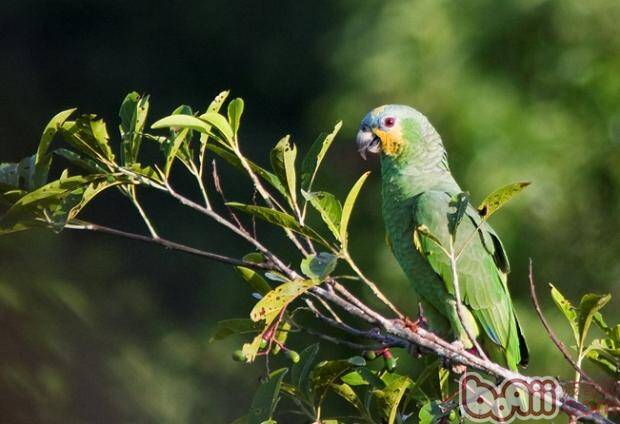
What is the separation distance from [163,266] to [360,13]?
1.53 meters

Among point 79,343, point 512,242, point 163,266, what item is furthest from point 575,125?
point 79,343

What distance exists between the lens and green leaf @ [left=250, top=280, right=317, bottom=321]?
84 cm

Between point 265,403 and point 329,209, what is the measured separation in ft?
0.69

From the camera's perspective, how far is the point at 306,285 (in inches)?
32.8

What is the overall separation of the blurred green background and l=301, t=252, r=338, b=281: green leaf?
3.87ft

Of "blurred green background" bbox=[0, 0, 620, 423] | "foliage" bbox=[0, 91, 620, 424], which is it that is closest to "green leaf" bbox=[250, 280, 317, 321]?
"foliage" bbox=[0, 91, 620, 424]

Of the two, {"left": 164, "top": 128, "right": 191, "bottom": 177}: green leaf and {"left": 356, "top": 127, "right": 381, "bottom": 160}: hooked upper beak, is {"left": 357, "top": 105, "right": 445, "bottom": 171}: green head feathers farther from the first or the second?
{"left": 164, "top": 128, "right": 191, "bottom": 177}: green leaf

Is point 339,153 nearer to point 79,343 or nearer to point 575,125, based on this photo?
point 575,125

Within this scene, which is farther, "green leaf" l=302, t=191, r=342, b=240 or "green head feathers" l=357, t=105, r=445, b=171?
"green head feathers" l=357, t=105, r=445, b=171

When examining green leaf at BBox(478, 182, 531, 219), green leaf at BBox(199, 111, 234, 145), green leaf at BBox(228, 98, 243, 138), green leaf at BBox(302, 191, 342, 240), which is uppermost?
green leaf at BBox(228, 98, 243, 138)

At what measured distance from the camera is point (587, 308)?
3.10 feet

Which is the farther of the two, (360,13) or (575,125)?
(360,13)

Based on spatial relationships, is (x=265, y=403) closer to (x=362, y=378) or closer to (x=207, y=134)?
(x=362, y=378)

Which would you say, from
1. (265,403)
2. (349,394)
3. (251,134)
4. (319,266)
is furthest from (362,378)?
(251,134)
